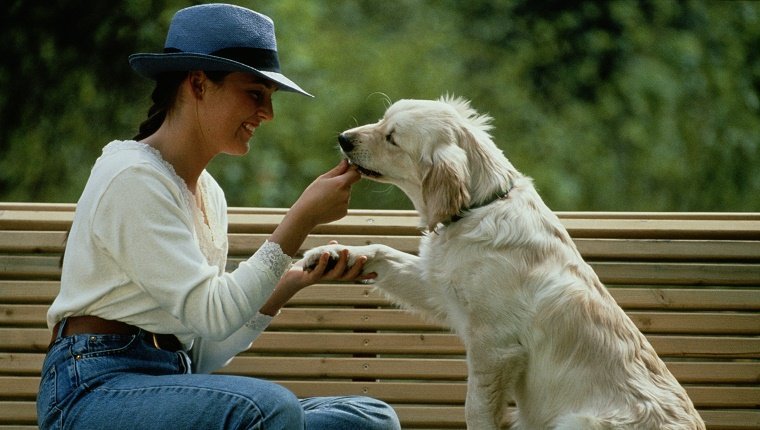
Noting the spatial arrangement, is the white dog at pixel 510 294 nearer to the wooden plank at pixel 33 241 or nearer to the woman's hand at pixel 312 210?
the woman's hand at pixel 312 210

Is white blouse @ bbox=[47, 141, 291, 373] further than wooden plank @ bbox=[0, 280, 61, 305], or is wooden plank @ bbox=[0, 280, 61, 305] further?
wooden plank @ bbox=[0, 280, 61, 305]

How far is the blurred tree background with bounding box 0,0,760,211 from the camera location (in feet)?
16.3

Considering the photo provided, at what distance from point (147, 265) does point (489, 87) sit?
3.53 meters

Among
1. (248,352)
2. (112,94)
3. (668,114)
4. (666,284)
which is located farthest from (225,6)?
(668,114)

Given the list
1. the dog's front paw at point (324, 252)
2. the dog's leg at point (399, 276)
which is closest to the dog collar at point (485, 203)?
the dog's leg at point (399, 276)

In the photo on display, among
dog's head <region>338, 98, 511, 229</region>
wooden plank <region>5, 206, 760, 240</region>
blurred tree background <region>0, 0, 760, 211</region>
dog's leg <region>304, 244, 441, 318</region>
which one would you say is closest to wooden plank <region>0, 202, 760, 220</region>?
wooden plank <region>5, 206, 760, 240</region>

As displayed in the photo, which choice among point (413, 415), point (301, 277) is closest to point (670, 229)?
point (413, 415)

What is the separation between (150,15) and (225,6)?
10.4 feet

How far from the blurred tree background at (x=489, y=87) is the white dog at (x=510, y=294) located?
2.43m

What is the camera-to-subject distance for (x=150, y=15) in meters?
5.06

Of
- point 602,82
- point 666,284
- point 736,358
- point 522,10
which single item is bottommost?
point 736,358

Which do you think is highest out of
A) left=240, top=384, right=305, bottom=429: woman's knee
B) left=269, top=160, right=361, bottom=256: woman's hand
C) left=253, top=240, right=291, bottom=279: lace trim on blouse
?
left=269, top=160, right=361, bottom=256: woman's hand

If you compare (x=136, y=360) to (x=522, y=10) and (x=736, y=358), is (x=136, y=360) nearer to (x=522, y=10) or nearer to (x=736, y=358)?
(x=736, y=358)

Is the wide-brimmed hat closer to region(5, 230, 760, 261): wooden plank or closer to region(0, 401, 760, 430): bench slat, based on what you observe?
region(5, 230, 760, 261): wooden plank
